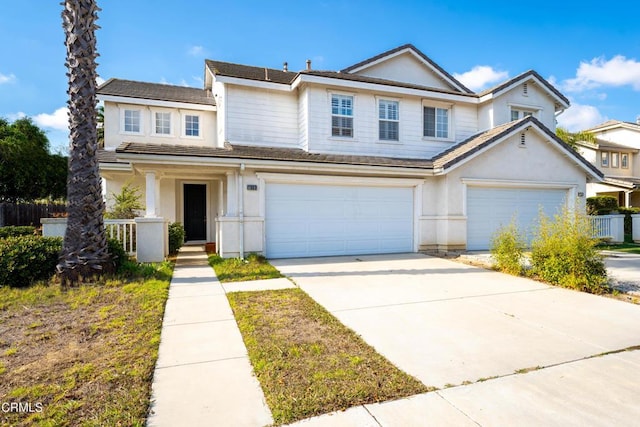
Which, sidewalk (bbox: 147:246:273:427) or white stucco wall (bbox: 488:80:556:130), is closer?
sidewalk (bbox: 147:246:273:427)

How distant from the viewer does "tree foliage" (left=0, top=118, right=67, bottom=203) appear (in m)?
20.9

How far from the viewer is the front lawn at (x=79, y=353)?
2697mm

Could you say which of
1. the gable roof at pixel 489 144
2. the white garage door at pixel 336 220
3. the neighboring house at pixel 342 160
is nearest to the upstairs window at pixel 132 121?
the neighboring house at pixel 342 160

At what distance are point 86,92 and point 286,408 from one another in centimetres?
789

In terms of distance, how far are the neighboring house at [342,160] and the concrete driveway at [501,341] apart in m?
3.54

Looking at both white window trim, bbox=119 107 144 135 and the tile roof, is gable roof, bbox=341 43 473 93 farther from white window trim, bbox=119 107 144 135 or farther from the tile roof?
white window trim, bbox=119 107 144 135

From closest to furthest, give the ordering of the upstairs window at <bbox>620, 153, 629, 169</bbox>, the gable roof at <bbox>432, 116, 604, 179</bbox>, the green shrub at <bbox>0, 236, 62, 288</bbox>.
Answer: the green shrub at <bbox>0, 236, 62, 288</bbox>
the gable roof at <bbox>432, 116, 604, 179</bbox>
the upstairs window at <bbox>620, 153, 629, 169</bbox>

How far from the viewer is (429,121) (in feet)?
44.6

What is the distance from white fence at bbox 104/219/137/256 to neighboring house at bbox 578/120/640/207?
29153 mm

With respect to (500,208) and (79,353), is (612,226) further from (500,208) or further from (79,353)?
(79,353)

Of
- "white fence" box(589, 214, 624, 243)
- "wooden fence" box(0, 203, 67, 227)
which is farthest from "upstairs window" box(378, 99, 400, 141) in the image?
"wooden fence" box(0, 203, 67, 227)

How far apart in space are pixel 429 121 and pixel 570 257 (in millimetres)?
8037

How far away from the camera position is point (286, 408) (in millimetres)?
2707

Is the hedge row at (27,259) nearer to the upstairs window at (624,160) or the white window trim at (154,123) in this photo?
the white window trim at (154,123)
